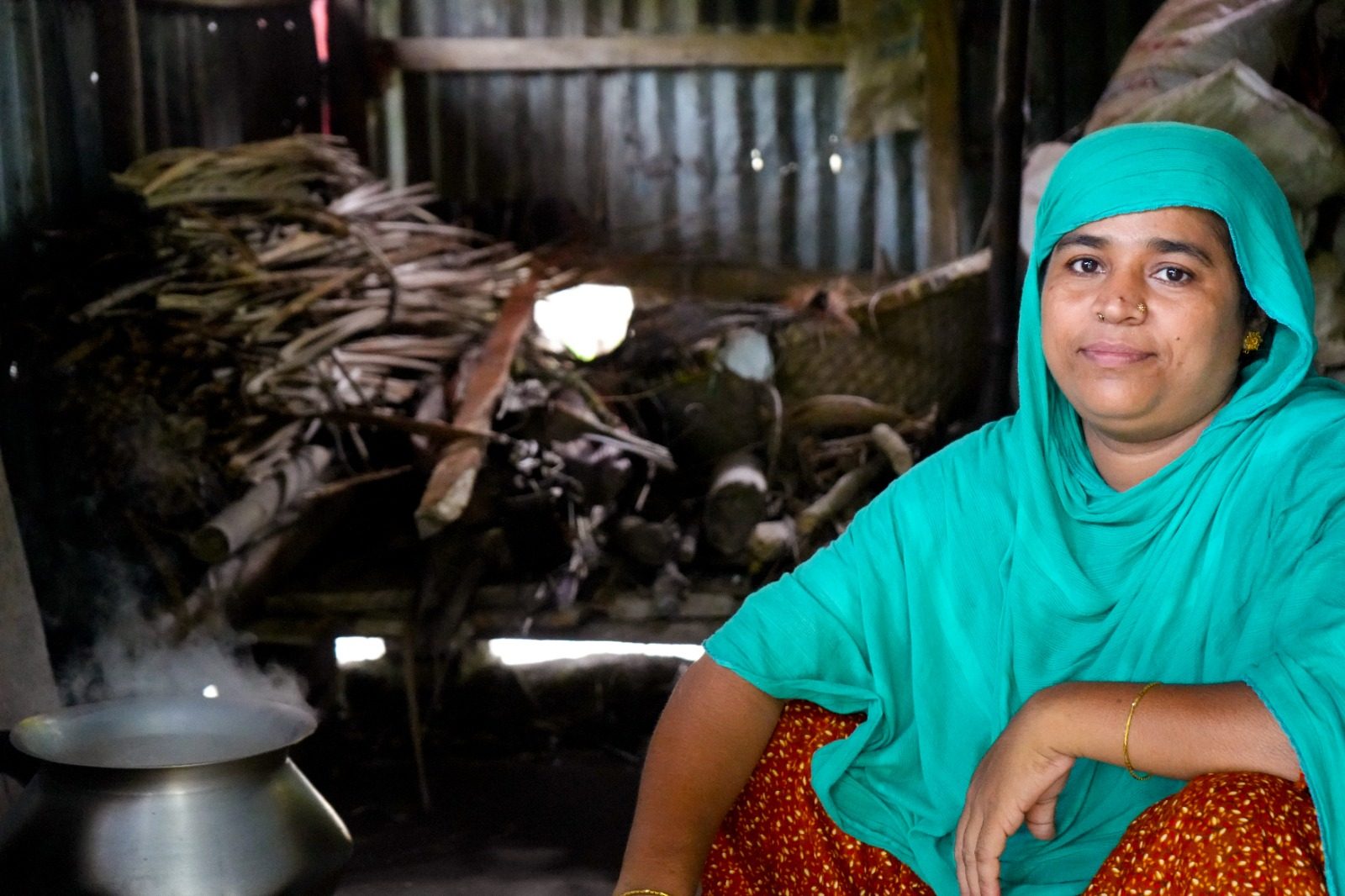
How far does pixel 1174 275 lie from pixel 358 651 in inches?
123

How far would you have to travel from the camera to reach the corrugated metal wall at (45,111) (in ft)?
12.5

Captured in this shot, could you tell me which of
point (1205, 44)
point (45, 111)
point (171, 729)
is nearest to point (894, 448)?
point (1205, 44)

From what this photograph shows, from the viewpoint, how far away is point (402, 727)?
421 centimetres

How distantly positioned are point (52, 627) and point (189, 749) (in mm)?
1588

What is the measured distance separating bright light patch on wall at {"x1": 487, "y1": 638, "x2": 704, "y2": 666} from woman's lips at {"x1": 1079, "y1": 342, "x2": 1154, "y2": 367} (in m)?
2.54

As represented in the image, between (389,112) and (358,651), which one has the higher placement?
(389,112)

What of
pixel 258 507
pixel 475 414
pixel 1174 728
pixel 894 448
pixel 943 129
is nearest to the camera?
pixel 1174 728

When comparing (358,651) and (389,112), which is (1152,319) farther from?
(389,112)

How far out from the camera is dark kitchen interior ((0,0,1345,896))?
369 centimetres

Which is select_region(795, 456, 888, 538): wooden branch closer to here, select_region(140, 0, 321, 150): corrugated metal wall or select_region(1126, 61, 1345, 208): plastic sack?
select_region(1126, 61, 1345, 208): plastic sack

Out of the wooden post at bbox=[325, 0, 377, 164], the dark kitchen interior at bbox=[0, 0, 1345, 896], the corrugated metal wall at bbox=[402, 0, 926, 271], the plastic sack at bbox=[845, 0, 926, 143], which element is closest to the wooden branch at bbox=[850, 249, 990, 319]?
the dark kitchen interior at bbox=[0, 0, 1345, 896]

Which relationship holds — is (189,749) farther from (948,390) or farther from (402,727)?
(948,390)

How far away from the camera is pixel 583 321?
181 inches

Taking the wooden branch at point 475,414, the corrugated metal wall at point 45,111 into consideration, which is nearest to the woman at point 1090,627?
the wooden branch at point 475,414
